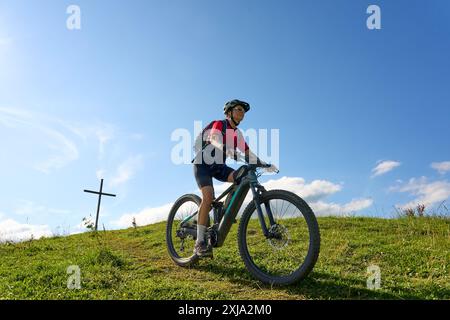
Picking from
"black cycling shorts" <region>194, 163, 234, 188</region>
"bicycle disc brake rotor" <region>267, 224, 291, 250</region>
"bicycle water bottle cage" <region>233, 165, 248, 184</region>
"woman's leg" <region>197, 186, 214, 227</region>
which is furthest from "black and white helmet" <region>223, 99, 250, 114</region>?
"bicycle disc brake rotor" <region>267, 224, 291, 250</region>

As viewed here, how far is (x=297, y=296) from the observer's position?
607 centimetres

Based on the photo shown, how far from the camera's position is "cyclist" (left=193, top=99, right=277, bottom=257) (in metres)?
7.51

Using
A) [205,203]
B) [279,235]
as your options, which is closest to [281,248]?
[279,235]

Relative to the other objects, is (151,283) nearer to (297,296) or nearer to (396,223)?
(297,296)

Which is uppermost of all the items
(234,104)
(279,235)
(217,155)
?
(234,104)

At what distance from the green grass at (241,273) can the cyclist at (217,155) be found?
0.98 m

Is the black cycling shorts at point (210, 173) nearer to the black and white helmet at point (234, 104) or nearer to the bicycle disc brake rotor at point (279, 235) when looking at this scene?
the black and white helmet at point (234, 104)

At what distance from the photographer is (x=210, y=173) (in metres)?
7.92

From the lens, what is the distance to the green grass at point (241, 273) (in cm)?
644

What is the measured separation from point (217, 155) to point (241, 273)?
225cm

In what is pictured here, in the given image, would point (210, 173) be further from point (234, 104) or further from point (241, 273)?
point (241, 273)

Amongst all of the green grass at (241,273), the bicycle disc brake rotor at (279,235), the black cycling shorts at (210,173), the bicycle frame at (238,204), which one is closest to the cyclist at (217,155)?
the black cycling shorts at (210,173)

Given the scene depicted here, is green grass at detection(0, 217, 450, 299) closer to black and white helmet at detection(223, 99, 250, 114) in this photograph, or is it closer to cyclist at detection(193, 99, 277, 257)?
cyclist at detection(193, 99, 277, 257)
